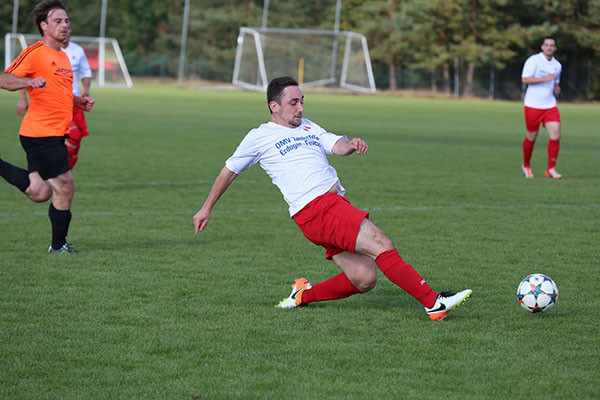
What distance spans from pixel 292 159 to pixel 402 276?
1065 mm

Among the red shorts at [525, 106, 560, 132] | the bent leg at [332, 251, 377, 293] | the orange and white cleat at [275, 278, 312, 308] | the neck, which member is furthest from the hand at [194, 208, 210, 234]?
the red shorts at [525, 106, 560, 132]

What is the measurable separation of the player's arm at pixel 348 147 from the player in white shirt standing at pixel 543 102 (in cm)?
890

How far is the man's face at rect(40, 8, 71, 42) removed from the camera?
7.34 meters

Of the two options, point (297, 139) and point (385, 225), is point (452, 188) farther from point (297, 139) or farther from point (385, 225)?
point (297, 139)

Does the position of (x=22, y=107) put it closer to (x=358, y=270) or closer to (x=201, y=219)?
(x=201, y=219)

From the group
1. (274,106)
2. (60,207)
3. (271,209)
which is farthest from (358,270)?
(271,209)

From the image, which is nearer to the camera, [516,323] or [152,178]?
[516,323]

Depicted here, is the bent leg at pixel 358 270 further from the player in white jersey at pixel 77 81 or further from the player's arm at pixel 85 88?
the player in white jersey at pixel 77 81

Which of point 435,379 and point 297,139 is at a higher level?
point 297,139

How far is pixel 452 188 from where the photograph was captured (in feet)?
40.8

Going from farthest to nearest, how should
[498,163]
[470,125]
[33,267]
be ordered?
1. [470,125]
2. [498,163]
3. [33,267]

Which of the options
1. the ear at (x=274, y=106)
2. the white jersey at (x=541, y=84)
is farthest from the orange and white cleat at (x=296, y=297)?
the white jersey at (x=541, y=84)

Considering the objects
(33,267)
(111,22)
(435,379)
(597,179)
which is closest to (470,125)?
(597,179)

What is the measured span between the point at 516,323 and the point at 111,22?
245 feet
